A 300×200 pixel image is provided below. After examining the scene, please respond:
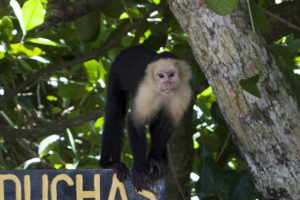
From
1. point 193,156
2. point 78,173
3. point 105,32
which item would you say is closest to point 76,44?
point 105,32

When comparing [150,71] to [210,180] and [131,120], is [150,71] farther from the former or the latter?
[210,180]

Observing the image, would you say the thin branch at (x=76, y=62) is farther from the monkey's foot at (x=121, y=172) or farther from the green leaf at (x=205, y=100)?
the monkey's foot at (x=121, y=172)

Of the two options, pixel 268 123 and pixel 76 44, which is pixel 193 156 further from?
pixel 268 123

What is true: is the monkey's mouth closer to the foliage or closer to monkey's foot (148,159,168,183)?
the foliage

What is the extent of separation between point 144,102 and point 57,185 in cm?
84

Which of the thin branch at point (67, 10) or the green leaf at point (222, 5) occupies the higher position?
the thin branch at point (67, 10)

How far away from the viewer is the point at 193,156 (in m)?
3.23

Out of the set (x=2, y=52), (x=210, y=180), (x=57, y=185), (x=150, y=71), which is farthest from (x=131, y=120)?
(x=57, y=185)

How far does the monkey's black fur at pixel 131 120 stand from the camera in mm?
2785

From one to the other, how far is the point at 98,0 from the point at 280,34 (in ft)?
2.58

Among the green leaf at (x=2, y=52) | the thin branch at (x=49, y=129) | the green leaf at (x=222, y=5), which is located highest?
the green leaf at (x=222, y=5)

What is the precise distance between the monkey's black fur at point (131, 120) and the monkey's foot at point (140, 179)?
0.13m

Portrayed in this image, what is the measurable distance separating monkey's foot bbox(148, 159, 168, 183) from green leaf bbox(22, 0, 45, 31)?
72cm

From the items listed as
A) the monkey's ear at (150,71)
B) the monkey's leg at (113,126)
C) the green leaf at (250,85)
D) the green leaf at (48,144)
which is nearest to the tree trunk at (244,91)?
the green leaf at (250,85)
